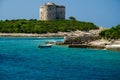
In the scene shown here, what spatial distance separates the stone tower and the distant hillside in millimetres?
2906

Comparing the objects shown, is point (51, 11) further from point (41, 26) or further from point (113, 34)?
point (113, 34)

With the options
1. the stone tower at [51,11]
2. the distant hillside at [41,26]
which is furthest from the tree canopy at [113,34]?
the stone tower at [51,11]

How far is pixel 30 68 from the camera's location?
32219 millimetres

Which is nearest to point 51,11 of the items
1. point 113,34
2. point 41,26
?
point 41,26

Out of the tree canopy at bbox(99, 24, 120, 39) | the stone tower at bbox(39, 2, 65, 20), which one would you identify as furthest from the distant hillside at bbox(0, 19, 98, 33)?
the tree canopy at bbox(99, 24, 120, 39)

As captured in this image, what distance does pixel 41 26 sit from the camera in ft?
362

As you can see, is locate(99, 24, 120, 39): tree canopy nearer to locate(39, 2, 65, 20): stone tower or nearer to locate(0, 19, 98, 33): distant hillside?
locate(0, 19, 98, 33): distant hillside

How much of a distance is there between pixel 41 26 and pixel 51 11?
33.3ft

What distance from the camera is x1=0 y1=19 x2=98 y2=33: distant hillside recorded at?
109 meters

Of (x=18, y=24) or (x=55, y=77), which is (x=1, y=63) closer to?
(x=55, y=77)

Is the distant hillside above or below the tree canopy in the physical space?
above

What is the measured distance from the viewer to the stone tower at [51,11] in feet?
392

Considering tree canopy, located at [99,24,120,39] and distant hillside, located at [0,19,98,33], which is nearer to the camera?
tree canopy, located at [99,24,120,39]

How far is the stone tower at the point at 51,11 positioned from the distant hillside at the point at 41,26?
2.91 metres
